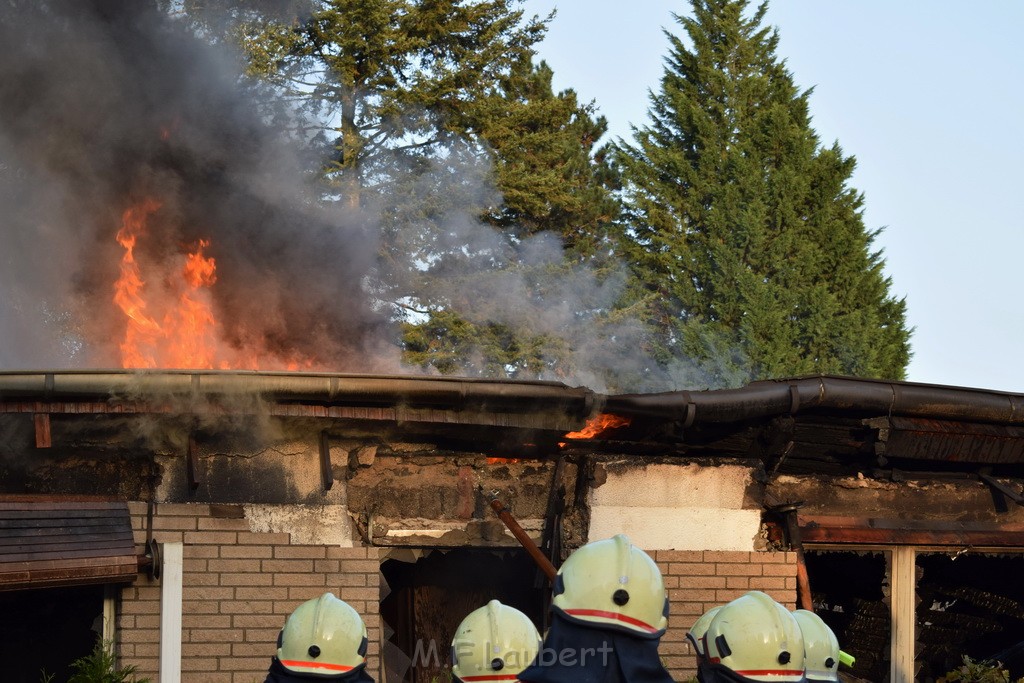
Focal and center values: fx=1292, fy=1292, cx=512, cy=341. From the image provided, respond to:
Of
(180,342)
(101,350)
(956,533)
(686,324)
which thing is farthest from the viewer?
(686,324)

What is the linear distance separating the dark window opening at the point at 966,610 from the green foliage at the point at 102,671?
269 inches

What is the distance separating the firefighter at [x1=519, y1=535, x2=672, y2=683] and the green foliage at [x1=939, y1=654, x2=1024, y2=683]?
7.04 meters

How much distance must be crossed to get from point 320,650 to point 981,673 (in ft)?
23.0

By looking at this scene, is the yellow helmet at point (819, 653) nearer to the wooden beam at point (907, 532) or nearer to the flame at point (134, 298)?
the wooden beam at point (907, 532)

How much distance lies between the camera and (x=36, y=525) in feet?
24.4

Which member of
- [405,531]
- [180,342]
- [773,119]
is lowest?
[405,531]

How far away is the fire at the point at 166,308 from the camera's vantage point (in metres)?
10.8

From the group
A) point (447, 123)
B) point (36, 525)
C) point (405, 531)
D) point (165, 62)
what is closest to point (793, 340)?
point (447, 123)

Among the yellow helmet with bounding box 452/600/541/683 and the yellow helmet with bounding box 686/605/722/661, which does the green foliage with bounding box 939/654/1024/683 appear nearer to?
the yellow helmet with bounding box 686/605/722/661

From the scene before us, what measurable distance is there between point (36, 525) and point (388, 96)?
45.4 feet

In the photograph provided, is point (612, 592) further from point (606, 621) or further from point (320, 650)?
point (320, 650)

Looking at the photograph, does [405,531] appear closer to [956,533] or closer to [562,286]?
[956,533]

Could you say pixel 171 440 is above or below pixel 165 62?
below

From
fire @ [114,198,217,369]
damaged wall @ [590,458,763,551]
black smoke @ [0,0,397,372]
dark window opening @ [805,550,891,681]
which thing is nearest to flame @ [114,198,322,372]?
fire @ [114,198,217,369]
